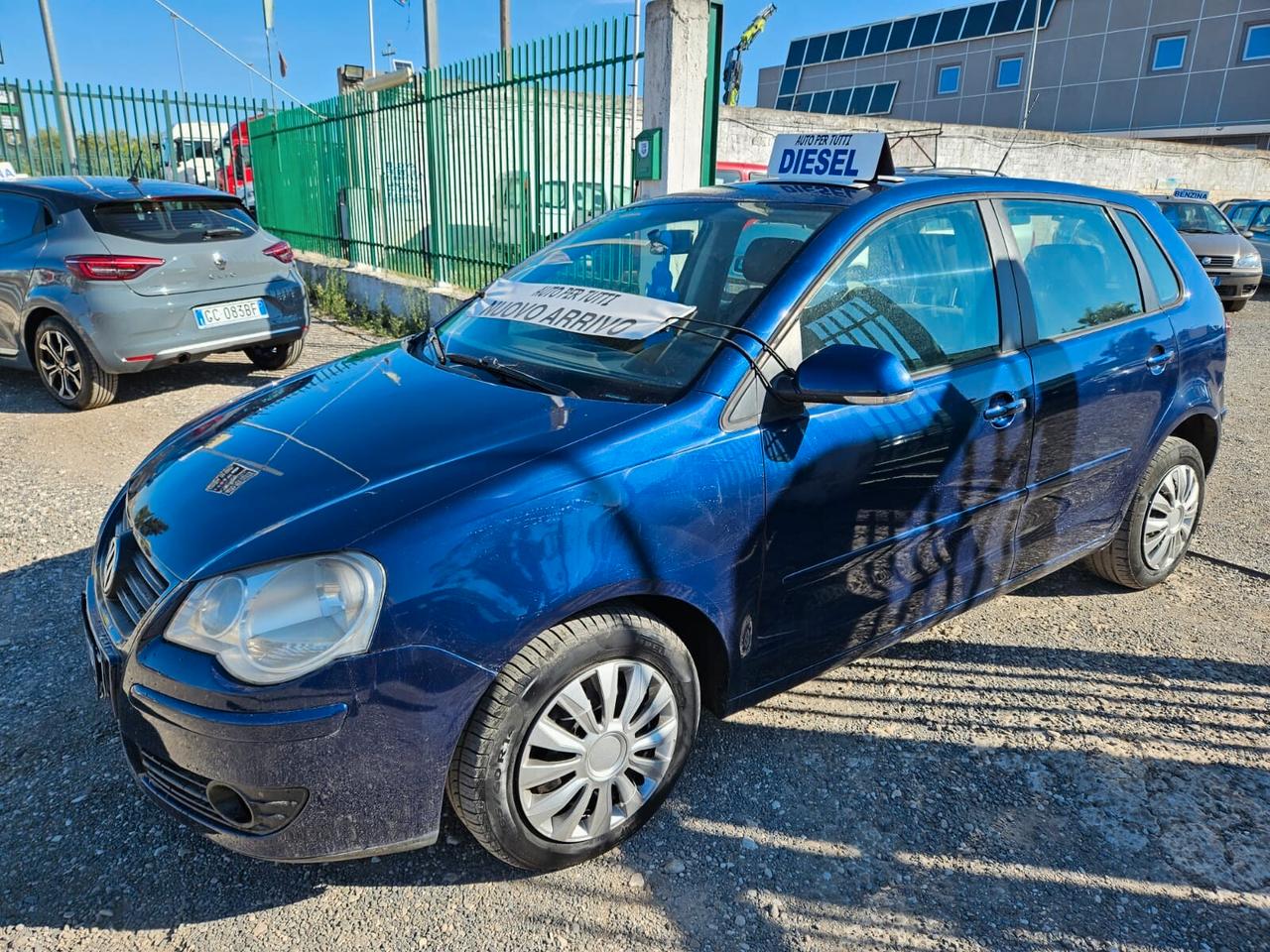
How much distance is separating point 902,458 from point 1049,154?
69.8 feet

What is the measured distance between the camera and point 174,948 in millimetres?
2131


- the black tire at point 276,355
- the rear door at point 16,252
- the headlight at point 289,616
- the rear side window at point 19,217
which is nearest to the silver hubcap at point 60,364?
the rear door at point 16,252

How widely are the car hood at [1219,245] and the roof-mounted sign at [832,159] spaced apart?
485 inches

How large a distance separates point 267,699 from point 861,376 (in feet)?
5.33

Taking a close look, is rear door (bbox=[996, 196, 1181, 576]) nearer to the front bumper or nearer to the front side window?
the front side window

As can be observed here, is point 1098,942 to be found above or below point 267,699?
below

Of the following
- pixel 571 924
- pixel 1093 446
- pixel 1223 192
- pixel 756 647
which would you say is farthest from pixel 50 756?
pixel 1223 192

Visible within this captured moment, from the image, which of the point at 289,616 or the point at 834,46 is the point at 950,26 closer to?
the point at 834,46

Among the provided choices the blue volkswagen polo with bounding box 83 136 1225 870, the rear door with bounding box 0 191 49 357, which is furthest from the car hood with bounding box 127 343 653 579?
the rear door with bounding box 0 191 49 357

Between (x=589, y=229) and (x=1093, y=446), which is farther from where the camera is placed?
(x=589, y=229)

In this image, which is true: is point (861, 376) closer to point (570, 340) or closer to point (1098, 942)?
point (570, 340)

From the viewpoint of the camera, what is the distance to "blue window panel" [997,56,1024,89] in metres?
34.1

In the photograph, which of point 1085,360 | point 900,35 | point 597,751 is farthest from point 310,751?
point 900,35

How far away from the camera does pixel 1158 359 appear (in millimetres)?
3518
